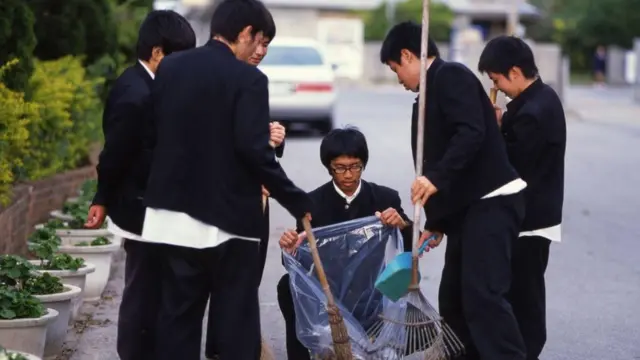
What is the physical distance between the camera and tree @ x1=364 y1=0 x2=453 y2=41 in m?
58.6

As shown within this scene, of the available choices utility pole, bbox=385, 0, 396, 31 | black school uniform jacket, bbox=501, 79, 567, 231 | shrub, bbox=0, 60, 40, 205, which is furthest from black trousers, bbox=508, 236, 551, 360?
utility pole, bbox=385, 0, 396, 31

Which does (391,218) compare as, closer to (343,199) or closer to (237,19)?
(343,199)

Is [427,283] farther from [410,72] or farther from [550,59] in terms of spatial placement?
[550,59]

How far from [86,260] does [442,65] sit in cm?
327

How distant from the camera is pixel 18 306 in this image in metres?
6.38

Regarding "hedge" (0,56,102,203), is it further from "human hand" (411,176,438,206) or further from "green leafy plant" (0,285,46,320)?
"human hand" (411,176,438,206)

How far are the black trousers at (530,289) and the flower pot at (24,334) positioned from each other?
223cm

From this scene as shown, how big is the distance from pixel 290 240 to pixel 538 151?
49.4 inches

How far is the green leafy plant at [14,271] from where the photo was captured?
22.5 feet

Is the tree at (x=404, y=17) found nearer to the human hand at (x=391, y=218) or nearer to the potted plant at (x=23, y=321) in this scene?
the human hand at (x=391, y=218)

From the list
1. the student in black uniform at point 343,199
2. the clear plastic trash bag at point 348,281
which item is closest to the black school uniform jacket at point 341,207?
the student in black uniform at point 343,199

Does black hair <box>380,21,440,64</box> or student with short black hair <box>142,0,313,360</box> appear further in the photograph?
black hair <box>380,21,440,64</box>

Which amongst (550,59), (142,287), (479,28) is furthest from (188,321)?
(479,28)

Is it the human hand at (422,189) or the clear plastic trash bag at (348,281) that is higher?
the human hand at (422,189)
